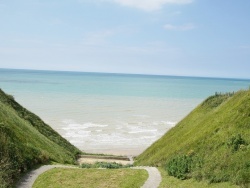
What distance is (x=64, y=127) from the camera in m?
70.1

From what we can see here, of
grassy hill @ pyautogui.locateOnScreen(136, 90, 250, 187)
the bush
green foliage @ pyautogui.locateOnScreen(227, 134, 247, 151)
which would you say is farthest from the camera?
the bush

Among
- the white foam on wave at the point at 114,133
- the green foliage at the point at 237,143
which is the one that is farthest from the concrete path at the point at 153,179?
the white foam on wave at the point at 114,133

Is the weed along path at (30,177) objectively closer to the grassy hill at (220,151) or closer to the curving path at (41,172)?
the curving path at (41,172)

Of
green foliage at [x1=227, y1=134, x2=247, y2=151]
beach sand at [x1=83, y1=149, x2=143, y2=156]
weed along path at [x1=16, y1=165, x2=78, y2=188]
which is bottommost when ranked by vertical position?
beach sand at [x1=83, y1=149, x2=143, y2=156]

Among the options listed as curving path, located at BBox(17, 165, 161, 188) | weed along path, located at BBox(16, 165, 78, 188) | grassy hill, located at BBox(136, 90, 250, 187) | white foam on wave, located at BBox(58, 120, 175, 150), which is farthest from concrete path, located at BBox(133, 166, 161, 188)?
white foam on wave, located at BBox(58, 120, 175, 150)

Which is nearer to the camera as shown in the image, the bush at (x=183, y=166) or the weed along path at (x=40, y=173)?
the weed along path at (x=40, y=173)

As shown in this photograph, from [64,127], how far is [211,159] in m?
50.2

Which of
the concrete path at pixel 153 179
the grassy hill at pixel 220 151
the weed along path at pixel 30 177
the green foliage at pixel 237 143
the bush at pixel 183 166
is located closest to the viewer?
the grassy hill at pixel 220 151

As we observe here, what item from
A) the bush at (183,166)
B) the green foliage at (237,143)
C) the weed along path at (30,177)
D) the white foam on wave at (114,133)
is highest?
the green foliage at (237,143)

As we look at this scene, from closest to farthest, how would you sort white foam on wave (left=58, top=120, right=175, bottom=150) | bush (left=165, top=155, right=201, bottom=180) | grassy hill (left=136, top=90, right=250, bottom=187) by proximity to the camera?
grassy hill (left=136, top=90, right=250, bottom=187), bush (left=165, top=155, right=201, bottom=180), white foam on wave (left=58, top=120, right=175, bottom=150)

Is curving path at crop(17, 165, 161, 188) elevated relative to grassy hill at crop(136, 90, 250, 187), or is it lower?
lower

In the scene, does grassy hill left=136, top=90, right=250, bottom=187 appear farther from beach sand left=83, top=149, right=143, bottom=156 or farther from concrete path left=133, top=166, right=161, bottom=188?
beach sand left=83, top=149, right=143, bottom=156

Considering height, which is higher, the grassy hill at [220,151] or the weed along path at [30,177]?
the grassy hill at [220,151]

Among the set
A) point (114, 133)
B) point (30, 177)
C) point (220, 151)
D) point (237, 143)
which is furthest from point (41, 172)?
point (114, 133)
